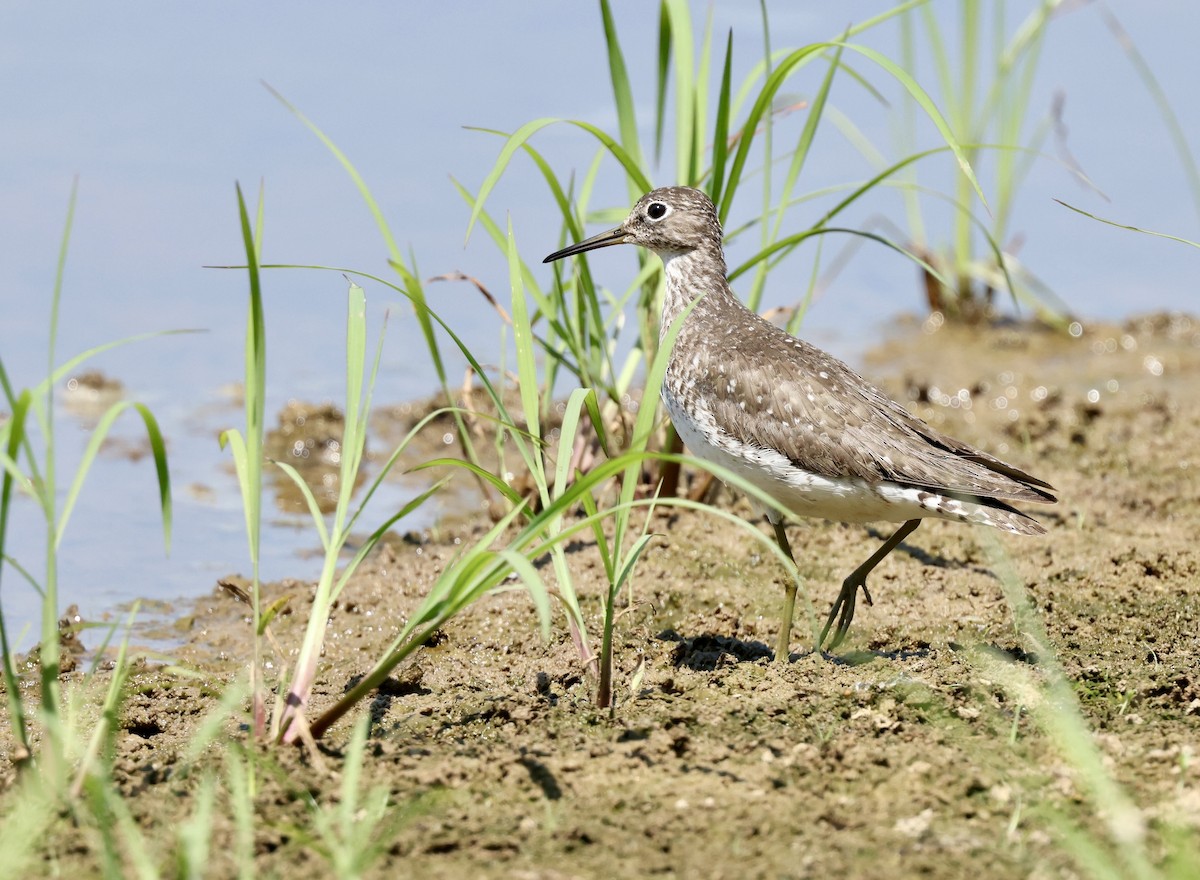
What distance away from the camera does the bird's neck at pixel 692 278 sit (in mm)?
6473

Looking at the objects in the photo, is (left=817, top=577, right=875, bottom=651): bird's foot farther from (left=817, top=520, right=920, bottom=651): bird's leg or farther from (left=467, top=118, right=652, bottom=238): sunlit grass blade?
(left=467, top=118, right=652, bottom=238): sunlit grass blade

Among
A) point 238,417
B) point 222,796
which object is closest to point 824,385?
point 222,796

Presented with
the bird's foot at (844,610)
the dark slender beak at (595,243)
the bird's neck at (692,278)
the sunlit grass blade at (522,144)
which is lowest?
the bird's foot at (844,610)

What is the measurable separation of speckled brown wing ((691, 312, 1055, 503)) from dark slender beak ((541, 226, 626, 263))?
84 cm

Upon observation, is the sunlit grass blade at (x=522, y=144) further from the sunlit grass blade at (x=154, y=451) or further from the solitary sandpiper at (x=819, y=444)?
the sunlit grass blade at (x=154, y=451)

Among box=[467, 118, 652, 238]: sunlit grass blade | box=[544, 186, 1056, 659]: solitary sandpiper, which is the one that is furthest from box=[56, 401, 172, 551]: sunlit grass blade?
box=[544, 186, 1056, 659]: solitary sandpiper

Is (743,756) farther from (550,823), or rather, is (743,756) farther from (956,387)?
(956,387)

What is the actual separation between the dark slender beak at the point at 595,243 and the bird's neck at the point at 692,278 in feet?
0.82

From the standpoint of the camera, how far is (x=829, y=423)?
5453 mm

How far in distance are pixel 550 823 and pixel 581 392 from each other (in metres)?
1.51

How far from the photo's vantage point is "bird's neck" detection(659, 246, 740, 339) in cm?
647

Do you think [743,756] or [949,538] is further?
[949,538]

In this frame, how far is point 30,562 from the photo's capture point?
23.5 feet

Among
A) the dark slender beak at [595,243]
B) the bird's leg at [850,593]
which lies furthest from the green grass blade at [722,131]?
the bird's leg at [850,593]
